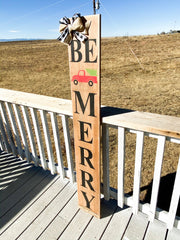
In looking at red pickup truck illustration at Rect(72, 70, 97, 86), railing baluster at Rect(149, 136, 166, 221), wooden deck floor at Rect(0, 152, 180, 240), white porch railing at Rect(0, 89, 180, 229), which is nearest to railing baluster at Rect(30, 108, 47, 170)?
white porch railing at Rect(0, 89, 180, 229)

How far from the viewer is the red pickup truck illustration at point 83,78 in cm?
114

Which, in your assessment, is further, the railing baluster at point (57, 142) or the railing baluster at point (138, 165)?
the railing baluster at point (57, 142)

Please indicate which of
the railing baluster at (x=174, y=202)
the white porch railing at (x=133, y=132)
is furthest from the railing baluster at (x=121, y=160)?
the railing baluster at (x=174, y=202)

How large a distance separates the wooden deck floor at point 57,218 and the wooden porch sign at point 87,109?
0.13m

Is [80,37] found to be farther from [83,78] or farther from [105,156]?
[105,156]

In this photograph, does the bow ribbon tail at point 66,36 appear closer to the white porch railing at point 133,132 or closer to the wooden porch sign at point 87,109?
the wooden porch sign at point 87,109

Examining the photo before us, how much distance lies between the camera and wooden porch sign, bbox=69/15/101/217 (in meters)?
1.07

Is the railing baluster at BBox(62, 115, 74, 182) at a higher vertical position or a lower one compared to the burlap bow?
lower

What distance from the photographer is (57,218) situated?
1.58 metres

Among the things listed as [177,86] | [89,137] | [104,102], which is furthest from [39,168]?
[177,86]

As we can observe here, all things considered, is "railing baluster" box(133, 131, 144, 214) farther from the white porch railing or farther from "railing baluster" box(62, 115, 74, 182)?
"railing baluster" box(62, 115, 74, 182)

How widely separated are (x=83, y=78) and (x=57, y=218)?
119cm

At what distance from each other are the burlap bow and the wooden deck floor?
1.37 m

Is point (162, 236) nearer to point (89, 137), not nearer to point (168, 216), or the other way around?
point (168, 216)
